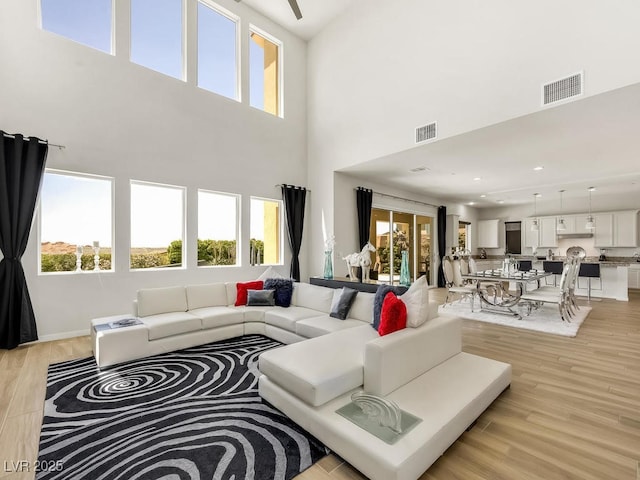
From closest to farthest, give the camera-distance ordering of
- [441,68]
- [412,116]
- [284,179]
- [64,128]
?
[64,128] → [441,68] → [412,116] → [284,179]

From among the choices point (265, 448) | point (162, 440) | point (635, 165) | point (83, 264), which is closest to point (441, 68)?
point (635, 165)

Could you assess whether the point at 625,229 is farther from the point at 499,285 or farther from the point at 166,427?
the point at 166,427

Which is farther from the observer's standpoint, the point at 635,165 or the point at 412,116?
the point at 635,165

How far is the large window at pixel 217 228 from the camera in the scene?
5836 millimetres

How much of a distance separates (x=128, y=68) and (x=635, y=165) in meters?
9.40

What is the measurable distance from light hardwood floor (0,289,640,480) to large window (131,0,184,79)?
15.3 ft

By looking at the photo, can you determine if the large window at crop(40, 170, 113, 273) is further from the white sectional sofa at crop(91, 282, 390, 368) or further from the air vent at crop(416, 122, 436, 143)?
the air vent at crop(416, 122, 436, 143)

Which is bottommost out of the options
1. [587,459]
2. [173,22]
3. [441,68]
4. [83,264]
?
[587,459]

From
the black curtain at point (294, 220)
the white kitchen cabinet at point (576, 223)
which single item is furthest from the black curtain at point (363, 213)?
the white kitchen cabinet at point (576, 223)

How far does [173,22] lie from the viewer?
5.55 meters

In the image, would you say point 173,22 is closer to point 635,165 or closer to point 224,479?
point 224,479

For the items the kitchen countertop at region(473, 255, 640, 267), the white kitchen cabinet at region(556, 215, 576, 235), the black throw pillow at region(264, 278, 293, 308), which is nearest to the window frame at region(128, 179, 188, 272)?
the black throw pillow at region(264, 278, 293, 308)

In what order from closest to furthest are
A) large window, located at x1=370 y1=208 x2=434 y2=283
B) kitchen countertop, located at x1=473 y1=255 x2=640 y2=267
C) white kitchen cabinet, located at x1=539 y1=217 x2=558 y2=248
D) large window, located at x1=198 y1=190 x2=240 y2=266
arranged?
1. large window, located at x1=198 y1=190 x2=240 y2=266
2. kitchen countertop, located at x1=473 y1=255 x2=640 y2=267
3. large window, located at x1=370 y1=208 x2=434 y2=283
4. white kitchen cabinet, located at x1=539 y1=217 x2=558 y2=248

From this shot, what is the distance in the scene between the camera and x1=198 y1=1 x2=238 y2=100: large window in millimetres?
5898
